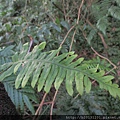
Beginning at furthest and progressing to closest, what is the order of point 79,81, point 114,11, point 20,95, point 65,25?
point 65,25
point 114,11
point 20,95
point 79,81

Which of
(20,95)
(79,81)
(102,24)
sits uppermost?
(102,24)

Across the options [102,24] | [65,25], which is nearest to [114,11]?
[102,24]

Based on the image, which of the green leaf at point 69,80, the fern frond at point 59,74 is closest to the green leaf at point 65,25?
the fern frond at point 59,74

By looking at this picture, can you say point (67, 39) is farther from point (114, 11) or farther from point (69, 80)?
point (69, 80)

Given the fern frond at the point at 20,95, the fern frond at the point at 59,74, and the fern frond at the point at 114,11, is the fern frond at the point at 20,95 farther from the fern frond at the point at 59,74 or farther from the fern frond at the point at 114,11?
the fern frond at the point at 114,11

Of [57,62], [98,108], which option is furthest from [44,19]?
[57,62]

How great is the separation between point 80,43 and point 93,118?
1086 millimetres

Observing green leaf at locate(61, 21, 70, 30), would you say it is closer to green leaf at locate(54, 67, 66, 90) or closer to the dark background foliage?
the dark background foliage

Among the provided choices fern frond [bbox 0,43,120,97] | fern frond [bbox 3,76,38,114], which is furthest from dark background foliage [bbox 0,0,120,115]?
fern frond [bbox 0,43,120,97]

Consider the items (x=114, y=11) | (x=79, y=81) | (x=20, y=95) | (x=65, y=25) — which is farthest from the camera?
(x=65, y=25)

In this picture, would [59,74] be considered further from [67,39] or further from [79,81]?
[67,39]

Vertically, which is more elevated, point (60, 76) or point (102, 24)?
point (102, 24)

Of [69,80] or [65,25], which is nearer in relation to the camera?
[69,80]

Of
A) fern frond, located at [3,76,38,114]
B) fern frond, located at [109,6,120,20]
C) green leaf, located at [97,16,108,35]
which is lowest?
fern frond, located at [3,76,38,114]
